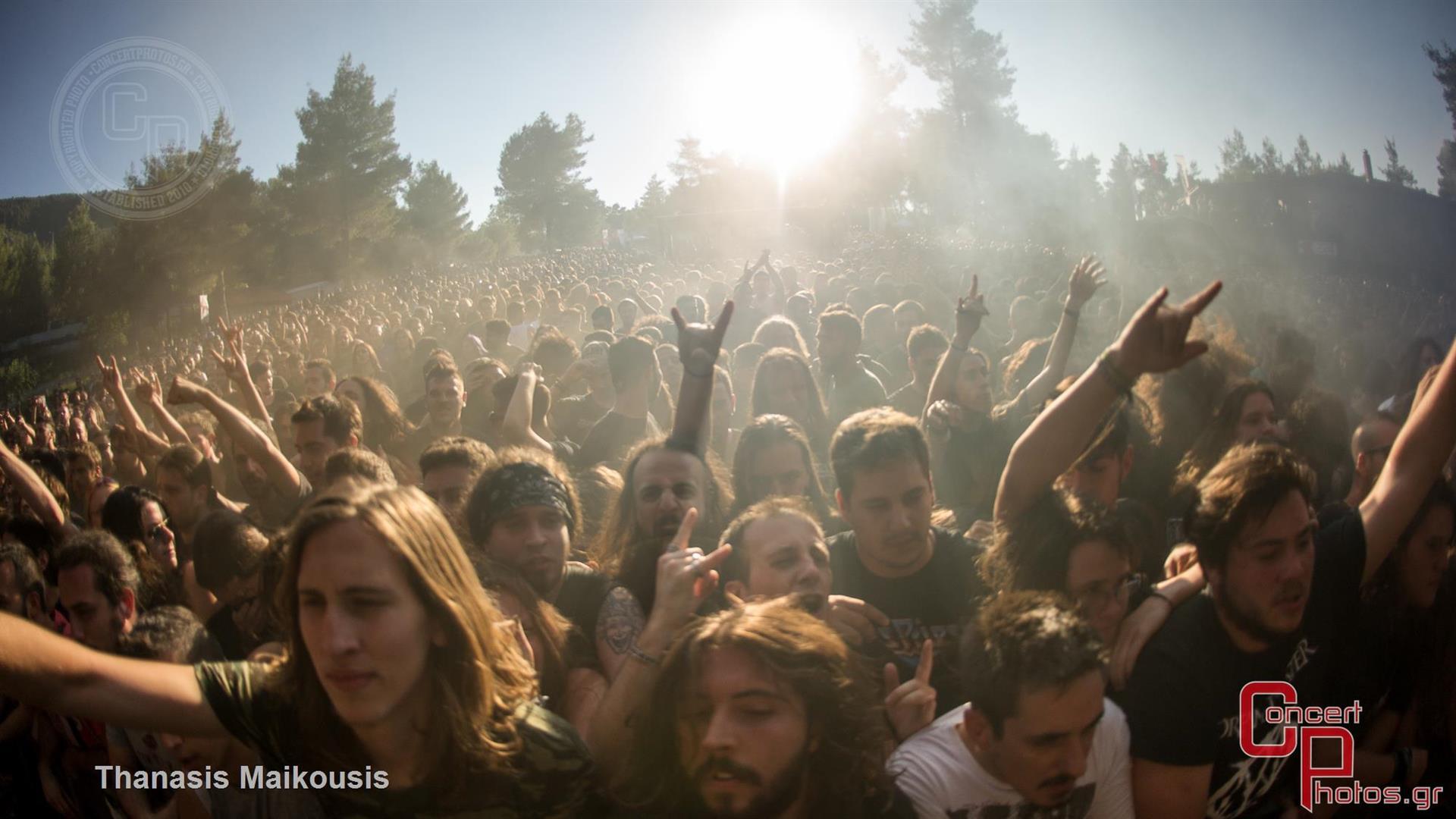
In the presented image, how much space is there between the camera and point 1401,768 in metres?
2.92

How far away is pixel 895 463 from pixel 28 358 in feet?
121

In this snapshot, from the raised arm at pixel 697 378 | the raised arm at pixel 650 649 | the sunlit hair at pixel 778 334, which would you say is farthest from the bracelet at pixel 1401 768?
the sunlit hair at pixel 778 334

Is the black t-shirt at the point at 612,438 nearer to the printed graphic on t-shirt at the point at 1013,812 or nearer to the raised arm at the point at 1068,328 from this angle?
the raised arm at the point at 1068,328

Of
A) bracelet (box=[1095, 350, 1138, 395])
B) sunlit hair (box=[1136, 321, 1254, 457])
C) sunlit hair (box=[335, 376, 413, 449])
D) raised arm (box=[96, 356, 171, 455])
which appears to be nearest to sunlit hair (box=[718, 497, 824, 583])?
bracelet (box=[1095, 350, 1138, 395])

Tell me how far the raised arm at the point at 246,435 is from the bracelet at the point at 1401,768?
4.89 m

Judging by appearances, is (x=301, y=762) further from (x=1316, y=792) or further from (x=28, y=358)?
(x=28, y=358)

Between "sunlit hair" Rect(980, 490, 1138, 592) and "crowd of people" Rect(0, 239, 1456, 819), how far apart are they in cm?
1

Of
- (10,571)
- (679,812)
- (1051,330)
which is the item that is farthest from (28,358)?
(679,812)

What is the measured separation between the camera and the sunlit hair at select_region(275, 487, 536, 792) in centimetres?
191

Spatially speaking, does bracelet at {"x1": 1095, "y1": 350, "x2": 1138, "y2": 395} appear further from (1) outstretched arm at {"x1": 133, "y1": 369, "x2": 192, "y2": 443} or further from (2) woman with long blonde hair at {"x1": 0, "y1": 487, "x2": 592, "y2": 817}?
(1) outstretched arm at {"x1": 133, "y1": 369, "x2": 192, "y2": 443}

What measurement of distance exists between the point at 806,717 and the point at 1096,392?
130 centimetres

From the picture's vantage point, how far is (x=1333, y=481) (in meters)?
4.66

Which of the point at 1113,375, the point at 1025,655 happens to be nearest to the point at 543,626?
the point at 1025,655

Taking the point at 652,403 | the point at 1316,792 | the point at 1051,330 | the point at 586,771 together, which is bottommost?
the point at 1316,792
